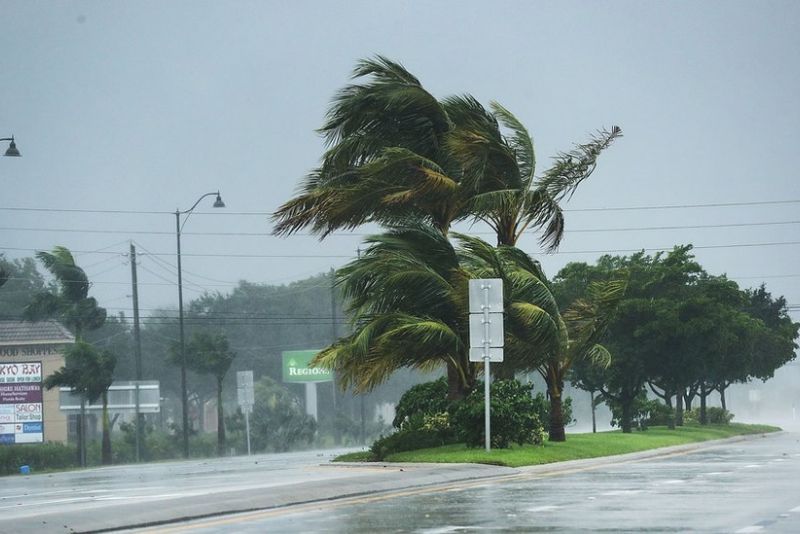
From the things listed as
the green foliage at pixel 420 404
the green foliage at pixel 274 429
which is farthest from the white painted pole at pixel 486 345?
the green foliage at pixel 274 429

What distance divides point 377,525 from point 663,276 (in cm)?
4814

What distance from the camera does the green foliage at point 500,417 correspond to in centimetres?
3331

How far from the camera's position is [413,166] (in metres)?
35.3

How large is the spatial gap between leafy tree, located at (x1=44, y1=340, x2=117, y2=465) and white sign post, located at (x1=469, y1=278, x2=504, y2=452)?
3872 centimetres

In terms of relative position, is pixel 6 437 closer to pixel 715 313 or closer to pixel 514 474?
pixel 715 313

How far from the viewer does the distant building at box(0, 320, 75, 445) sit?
64.2 meters

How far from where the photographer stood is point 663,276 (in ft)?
206

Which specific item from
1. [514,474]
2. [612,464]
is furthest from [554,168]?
[514,474]

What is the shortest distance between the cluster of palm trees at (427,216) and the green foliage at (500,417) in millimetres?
1573

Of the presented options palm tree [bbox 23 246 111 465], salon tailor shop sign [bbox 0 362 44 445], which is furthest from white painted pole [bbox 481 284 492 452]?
palm tree [bbox 23 246 111 465]

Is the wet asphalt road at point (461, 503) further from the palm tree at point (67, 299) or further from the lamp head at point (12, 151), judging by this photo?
the palm tree at point (67, 299)

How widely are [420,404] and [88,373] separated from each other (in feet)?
109

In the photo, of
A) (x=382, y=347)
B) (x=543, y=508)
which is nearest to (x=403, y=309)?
(x=382, y=347)

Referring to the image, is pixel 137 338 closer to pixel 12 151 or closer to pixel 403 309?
pixel 12 151
